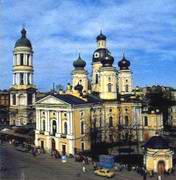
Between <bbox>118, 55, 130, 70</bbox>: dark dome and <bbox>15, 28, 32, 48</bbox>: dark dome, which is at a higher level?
<bbox>15, 28, 32, 48</bbox>: dark dome

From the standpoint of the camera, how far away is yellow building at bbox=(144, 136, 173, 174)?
43.8 meters

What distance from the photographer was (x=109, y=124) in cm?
6338

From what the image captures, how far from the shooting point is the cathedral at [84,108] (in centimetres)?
5650

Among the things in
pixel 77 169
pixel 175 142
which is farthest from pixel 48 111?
pixel 175 142

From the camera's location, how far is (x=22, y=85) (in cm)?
7306

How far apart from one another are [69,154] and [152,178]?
15.4 m

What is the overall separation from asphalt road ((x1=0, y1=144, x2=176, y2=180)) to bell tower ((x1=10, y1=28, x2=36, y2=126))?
20.3 meters

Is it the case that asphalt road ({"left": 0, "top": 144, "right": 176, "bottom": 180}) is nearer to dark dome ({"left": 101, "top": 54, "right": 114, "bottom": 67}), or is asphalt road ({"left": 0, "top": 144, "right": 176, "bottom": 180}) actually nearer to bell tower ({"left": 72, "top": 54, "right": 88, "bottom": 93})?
dark dome ({"left": 101, "top": 54, "right": 114, "bottom": 67})

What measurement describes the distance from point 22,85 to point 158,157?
3470 cm

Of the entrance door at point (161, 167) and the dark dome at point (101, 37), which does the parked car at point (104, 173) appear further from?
the dark dome at point (101, 37)

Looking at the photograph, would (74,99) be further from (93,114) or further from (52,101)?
(93,114)

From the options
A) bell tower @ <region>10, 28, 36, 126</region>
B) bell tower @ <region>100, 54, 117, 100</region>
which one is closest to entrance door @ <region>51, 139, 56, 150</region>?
bell tower @ <region>100, 54, 117, 100</region>

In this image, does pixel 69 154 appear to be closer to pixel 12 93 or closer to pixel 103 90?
pixel 103 90

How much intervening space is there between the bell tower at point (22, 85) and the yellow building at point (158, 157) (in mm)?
33318
